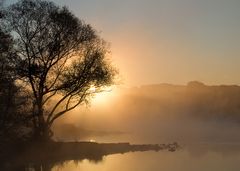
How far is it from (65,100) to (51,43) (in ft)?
23.7

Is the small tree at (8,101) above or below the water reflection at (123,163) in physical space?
above

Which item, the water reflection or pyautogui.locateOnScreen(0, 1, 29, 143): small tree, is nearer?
pyautogui.locateOnScreen(0, 1, 29, 143): small tree

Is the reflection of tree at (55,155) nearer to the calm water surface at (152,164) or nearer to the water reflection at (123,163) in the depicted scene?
the water reflection at (123,163)

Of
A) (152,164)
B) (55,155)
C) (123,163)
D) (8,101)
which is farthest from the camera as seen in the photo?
(55,155)

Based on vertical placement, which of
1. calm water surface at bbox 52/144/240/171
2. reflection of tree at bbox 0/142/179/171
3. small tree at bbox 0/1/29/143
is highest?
small tree at bbox 0/1/29/143

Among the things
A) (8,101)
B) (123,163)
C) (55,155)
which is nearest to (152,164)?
(123,163)

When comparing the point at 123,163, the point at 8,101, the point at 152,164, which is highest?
the point at 8,101

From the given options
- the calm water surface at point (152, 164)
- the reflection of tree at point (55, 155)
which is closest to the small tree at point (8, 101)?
the reflection of tree at point (55, 155)

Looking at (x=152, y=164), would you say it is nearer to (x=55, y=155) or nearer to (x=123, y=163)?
(x=123, y=163)

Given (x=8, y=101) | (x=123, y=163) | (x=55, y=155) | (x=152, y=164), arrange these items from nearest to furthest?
(x=8, y=101) → (x=152, y=164) → (x=123, y=163) → (x=55, y=155)

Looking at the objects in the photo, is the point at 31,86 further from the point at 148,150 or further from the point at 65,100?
the point at 148,150

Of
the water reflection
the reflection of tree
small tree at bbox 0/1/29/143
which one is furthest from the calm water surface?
small tree at bbox 0/1/29/143

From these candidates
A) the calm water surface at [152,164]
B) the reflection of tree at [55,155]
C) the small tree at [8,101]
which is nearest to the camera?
the small tree at [8,101]

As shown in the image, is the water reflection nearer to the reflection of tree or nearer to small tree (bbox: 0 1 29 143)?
the reflection of tree
